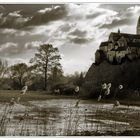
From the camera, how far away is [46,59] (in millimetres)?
3260

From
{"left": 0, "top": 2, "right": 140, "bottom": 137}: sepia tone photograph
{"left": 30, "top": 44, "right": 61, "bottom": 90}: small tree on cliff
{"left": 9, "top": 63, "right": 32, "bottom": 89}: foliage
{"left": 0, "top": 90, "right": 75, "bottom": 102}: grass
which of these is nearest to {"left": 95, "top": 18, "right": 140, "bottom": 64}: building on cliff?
{"left": 0, "top": 2, "right": 140, "bottom": 137}: sepia tone photograph

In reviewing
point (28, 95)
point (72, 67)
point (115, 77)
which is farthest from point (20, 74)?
point (115, 77)

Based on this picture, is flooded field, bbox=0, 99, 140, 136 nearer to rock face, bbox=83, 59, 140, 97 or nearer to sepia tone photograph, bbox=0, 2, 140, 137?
sepia tone photograph, bbox=0, 2, 140, 137

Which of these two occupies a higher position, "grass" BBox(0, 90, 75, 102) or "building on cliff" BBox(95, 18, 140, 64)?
"building on cliff" BBox(95, 18, 140, 64)

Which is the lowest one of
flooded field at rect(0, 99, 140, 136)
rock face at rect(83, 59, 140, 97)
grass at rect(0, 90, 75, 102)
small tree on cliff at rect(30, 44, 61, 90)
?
flooded field at rect(0, 99, 140, 136)

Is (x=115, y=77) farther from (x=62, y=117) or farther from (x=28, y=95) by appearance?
(x=28, y=95)

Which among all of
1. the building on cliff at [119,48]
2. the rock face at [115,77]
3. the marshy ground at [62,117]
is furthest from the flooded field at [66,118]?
the building on cliff at [119,48]

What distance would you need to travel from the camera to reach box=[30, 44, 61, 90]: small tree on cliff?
323 centimetres

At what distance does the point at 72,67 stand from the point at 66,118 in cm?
38

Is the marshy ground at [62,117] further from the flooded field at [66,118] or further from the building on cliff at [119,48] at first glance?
the building on cliff at [119,48]

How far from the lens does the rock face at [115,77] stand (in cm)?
325

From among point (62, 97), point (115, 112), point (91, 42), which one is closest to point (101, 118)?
point (115, 112)

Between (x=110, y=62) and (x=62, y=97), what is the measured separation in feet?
1.49

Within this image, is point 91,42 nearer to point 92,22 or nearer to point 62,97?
point 92,22
